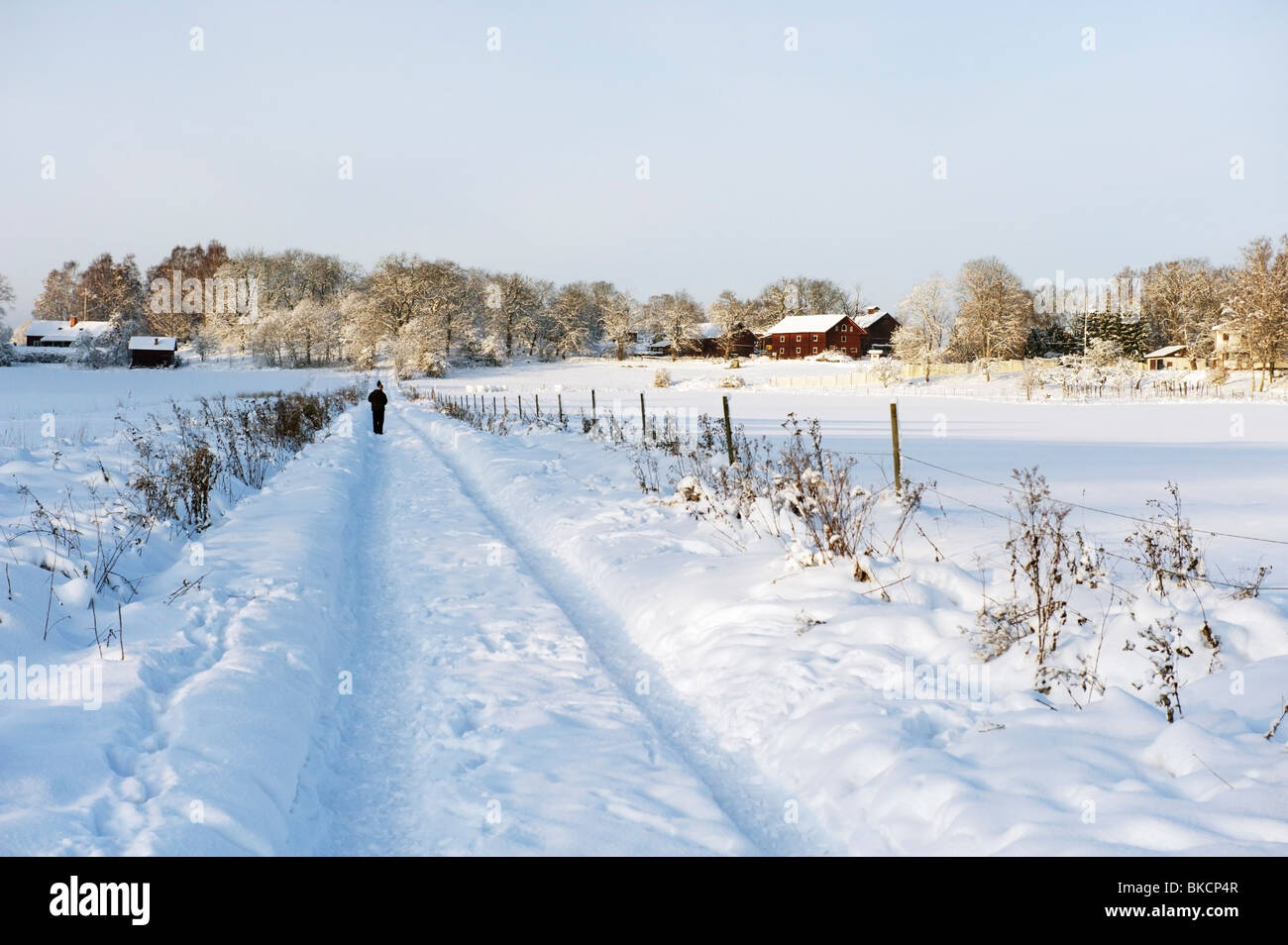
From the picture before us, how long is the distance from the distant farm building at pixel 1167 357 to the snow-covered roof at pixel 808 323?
34111 mm

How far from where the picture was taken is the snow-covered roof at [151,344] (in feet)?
267

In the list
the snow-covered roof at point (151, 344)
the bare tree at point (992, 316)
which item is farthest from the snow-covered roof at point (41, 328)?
the bare tree at point (992, 316)

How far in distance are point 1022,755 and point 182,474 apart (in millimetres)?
10629

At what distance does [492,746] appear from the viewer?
4148 mm

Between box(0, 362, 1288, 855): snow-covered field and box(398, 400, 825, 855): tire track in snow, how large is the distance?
0.02 metres

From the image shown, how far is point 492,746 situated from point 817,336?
96.6 meters

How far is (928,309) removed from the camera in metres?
→ 71.5

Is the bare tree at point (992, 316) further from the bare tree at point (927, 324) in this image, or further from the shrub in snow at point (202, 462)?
the shrub in snow at point (202, 462)

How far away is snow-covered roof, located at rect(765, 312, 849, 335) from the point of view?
9488 cm

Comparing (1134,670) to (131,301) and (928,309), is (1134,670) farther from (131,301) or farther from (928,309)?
(131,301)

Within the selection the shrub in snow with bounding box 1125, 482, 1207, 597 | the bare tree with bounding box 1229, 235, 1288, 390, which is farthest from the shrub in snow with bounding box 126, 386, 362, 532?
the bare tree with bounding box 1229, 235, 1288, 390

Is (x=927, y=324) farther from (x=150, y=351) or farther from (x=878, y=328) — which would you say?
(x=150, y=351)

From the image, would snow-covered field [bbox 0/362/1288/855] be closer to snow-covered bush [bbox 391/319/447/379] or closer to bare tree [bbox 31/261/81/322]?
snow-covered bush [bbox 391/319/447/379]
